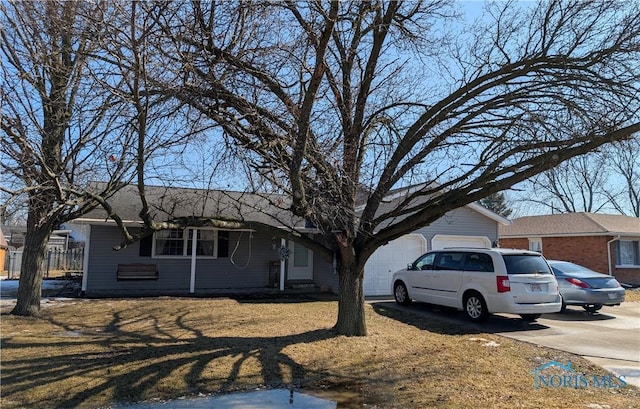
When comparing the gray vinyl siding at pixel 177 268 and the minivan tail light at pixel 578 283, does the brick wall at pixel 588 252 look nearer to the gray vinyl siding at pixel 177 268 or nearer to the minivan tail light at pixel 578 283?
the minivan tail light at pixel 578 283

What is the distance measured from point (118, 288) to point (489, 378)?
42.1 feet

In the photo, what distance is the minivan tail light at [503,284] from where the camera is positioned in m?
10.2

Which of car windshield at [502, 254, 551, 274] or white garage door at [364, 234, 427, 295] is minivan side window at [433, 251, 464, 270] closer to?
car windshield at [502, 254, 551, 274]

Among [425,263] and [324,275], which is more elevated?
[425,263]

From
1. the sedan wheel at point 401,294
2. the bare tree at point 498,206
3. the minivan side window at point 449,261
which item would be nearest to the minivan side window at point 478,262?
Result: the minivan side window at point 449,261

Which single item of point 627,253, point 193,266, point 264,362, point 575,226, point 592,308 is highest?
point 575,226

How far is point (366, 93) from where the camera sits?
8773 millimetres

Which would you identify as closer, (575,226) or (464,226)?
(464,226)

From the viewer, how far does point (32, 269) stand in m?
10.7

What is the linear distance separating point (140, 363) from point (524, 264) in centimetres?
850

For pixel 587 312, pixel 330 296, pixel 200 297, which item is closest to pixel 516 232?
pixel 587 312

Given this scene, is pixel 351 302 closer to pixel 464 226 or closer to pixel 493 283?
pixel 493 283

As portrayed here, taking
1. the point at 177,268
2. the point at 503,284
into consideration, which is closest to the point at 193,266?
the point at 177,268

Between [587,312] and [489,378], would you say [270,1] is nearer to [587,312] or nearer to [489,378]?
[489,378]
